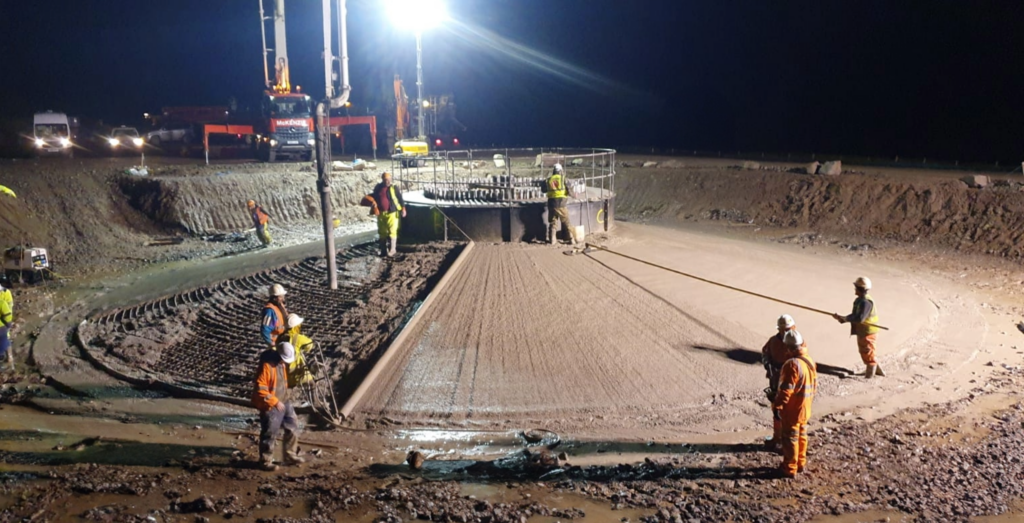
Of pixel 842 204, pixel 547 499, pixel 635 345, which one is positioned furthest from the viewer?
pixel 842 204

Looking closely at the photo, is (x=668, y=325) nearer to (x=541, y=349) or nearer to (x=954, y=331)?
(x=541, y=349)

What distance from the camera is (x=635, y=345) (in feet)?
35.8

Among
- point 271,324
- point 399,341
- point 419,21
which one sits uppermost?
point 419,21

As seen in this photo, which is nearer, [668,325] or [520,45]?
[668,325]

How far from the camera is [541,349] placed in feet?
35.3

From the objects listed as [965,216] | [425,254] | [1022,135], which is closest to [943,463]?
[425,254]

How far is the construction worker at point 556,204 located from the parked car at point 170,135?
85.9 ft

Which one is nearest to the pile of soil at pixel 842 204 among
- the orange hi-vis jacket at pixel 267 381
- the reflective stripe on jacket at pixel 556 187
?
the reflective stripe on jacket at pixel 556 187

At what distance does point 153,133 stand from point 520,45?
2871 centimetres

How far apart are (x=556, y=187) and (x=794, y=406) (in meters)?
7.43

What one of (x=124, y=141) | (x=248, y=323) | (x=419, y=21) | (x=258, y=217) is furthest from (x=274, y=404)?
(x=124, y=141)

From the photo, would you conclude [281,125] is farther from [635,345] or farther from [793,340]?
[793,340]

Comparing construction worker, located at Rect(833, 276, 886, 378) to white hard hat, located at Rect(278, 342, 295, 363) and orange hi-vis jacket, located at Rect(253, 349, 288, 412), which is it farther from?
orange hi-vis jacket, located at Rect(253, 349, 288, 412)

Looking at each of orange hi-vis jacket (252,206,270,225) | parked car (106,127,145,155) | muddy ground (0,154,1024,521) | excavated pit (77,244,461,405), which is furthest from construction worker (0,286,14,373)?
parked car (106,127,145,155)
